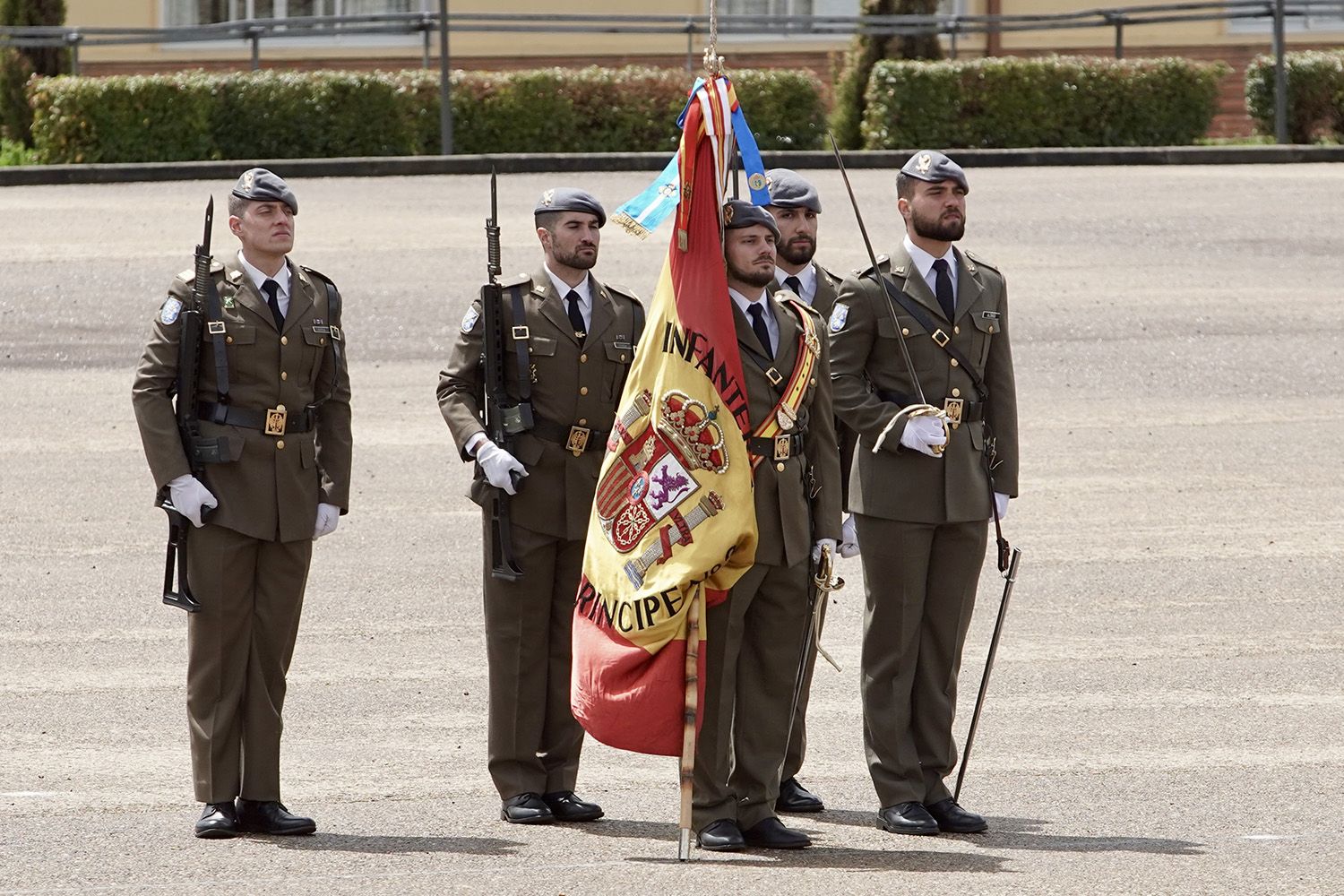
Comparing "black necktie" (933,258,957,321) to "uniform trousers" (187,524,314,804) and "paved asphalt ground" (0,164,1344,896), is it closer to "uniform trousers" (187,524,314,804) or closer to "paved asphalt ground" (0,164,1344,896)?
"paved asphalt ground" (0,164,1344,896)

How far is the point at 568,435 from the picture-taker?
274 inches

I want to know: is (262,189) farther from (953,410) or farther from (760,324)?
(953,410)

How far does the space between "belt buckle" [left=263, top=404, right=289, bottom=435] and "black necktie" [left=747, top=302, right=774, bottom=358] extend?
1.59 m

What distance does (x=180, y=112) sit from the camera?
65.0 ft

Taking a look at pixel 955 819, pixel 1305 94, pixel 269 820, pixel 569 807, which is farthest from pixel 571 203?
pixel 1305 94

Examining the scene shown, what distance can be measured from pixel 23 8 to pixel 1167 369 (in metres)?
14.5

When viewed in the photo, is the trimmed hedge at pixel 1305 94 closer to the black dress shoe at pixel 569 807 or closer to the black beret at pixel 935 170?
the black beret at pixel 935 170

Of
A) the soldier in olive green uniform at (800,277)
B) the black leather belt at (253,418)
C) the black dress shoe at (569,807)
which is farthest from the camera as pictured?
the soldier in olive green uniform at (800,277)

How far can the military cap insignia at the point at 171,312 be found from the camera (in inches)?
259

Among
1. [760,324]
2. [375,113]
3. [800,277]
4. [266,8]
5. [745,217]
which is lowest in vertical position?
[760,324]

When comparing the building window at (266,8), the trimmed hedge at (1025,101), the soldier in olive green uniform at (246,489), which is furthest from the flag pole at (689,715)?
the building window at (266,8)

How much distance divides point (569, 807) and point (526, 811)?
0.51 feet

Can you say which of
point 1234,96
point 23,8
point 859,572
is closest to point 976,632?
point 859,572

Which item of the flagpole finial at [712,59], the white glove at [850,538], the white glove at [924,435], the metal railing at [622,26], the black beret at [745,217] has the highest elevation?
the metal railing at [622,26]
